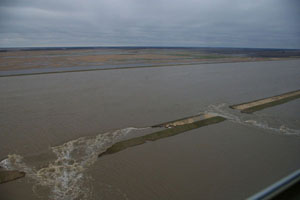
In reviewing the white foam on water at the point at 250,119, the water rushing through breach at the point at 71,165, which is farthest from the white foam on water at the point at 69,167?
the white foam on water at the point at 250,119

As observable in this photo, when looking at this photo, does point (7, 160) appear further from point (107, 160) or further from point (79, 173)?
point (107, 160)

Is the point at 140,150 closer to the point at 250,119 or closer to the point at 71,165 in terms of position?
the point at 71,165

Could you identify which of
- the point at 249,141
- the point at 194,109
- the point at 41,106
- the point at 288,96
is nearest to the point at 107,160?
the point at 249,141

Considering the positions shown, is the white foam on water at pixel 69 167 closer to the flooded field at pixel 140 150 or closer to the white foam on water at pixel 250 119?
the flooded field at pixel 140 150

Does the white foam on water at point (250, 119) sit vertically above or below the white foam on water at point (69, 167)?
above

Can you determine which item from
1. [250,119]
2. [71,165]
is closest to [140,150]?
[71,165]

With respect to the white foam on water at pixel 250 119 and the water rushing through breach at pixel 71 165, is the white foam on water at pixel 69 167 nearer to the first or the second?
the water rushing through breach at pixel 71 165

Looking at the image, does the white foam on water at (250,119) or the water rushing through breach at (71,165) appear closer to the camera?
the water rushing through breach at (71,165)
